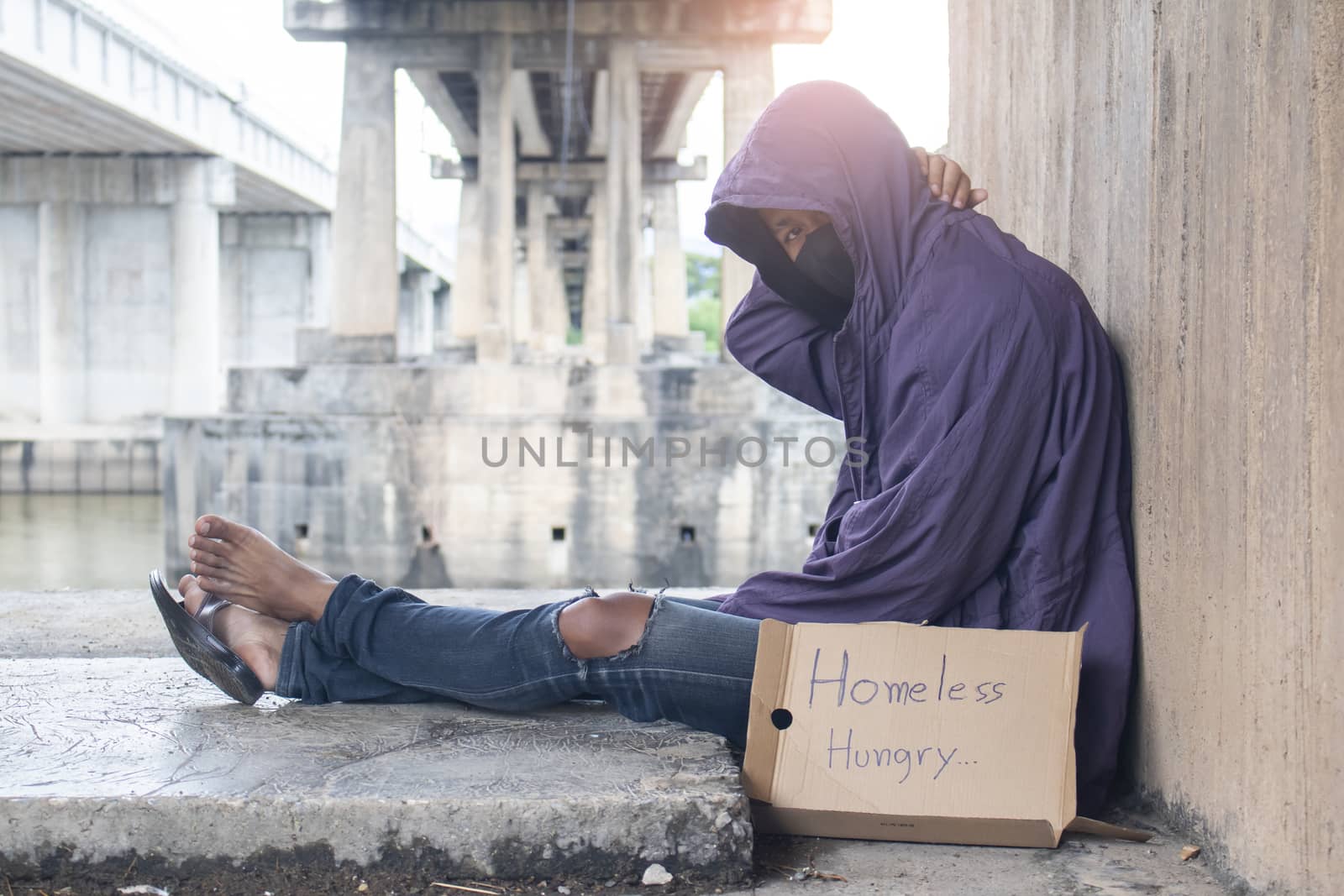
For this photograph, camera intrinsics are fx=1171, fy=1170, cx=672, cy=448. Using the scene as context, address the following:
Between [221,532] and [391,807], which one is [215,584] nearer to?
[221,532]

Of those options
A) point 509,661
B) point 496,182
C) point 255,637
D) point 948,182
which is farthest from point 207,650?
point 496,182

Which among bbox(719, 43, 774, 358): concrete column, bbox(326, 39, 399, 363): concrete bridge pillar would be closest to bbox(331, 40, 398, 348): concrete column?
bbox(326, 39, 399, 363): concrete bridge pillar

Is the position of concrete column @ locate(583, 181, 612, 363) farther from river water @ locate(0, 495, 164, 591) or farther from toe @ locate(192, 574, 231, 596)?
toe @ locate(192, 574, 231, 596)

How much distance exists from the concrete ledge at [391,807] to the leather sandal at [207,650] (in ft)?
0.89

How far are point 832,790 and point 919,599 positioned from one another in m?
0.41

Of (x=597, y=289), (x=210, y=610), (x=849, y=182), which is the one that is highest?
(x=597, y=289)

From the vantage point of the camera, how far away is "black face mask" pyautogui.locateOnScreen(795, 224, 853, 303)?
2.65 meters

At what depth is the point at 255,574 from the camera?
104 inches

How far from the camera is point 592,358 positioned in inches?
940

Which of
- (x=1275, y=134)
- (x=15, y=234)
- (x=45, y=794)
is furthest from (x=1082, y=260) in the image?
(x=15, y=234)

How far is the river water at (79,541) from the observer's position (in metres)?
14.2

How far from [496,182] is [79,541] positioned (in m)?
8.76

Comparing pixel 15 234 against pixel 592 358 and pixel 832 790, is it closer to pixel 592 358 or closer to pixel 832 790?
pixel 592 358

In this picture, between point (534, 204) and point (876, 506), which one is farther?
point (534, 204)
